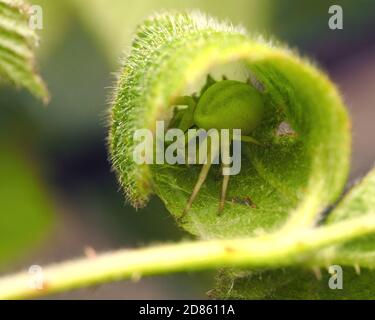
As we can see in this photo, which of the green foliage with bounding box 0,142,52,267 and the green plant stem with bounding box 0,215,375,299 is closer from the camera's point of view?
the green plant stem with bounding box 0,215,375,299

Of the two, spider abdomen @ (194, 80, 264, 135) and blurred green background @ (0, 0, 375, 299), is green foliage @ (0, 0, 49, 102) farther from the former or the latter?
blurred green background @ (0, 0, 375, 299)

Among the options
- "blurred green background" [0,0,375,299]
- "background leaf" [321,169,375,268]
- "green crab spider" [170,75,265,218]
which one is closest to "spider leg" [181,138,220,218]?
"green crab spider" [170,75,265,218]

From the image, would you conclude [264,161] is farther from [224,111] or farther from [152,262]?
[152,262]

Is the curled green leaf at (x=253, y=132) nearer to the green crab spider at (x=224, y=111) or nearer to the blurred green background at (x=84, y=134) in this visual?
the green crab spider at (x=224, y=111)

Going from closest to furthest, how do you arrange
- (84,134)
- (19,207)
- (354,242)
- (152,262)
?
(152,262)
(354,242)
(19,207)
(84,134)

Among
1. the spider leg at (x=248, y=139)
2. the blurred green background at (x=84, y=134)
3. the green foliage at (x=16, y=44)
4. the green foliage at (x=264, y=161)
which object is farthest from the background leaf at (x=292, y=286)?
the blurred green background at (x=84, y=134)

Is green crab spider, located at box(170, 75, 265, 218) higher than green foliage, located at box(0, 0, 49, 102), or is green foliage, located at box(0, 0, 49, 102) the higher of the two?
green foliage, located at box(0, 0, 49, 102)

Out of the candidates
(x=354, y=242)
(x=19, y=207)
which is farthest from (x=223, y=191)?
(x=19, y=207)
